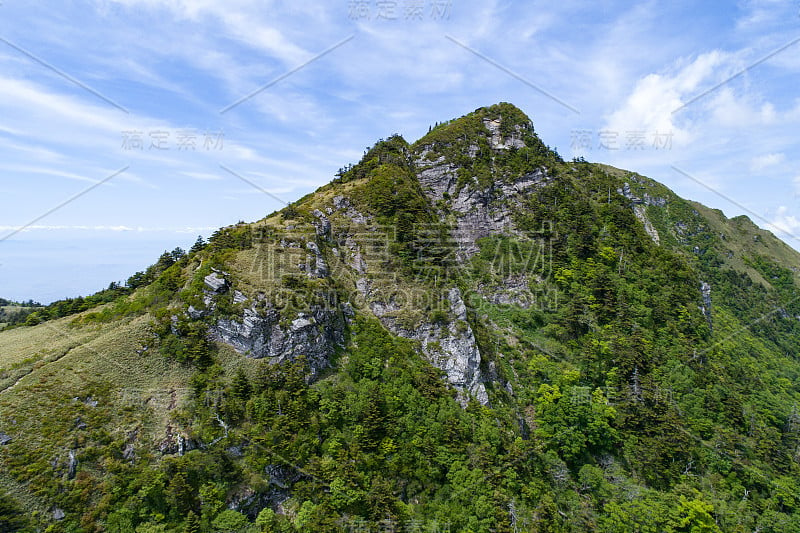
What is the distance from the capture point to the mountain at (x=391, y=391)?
3162 centimetres

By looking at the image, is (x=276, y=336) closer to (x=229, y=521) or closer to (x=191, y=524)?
(x=229, y=521)

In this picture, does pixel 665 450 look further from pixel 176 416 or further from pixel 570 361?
pixel 176 416

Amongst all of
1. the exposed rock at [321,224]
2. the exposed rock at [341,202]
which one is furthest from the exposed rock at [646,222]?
the exposed rock at [321,224]

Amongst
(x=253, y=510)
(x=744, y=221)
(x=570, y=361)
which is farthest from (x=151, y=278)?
(x=744, y=221)

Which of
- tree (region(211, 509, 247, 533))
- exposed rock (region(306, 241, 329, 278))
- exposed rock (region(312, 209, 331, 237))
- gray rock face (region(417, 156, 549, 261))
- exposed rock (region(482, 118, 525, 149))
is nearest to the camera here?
tree (region(211, 509, 247, 533))

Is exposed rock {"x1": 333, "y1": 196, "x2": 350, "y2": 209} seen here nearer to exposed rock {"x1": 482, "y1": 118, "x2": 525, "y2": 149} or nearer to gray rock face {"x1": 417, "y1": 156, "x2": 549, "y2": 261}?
gray rock face {"x1": 417, "y1": 156, "x2": 549, "y2": 261}

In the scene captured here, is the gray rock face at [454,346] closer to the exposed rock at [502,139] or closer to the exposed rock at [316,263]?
the exposed rock at [316,263]

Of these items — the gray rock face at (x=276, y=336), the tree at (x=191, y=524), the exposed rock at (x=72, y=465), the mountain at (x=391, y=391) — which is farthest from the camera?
the gray rock face at (x=276, y=336)

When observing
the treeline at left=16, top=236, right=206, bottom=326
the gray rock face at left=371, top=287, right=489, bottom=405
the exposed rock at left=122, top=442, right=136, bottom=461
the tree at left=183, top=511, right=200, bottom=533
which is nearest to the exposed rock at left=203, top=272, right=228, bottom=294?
the treeline at left=16, top=236, right=206, bottom=326

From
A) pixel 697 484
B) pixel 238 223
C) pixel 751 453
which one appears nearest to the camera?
pixel 697 484

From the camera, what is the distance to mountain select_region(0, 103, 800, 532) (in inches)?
1245

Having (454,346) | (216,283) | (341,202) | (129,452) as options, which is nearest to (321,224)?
(341,202)

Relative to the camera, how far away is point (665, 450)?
43.8m

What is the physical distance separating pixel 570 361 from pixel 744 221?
194 m
